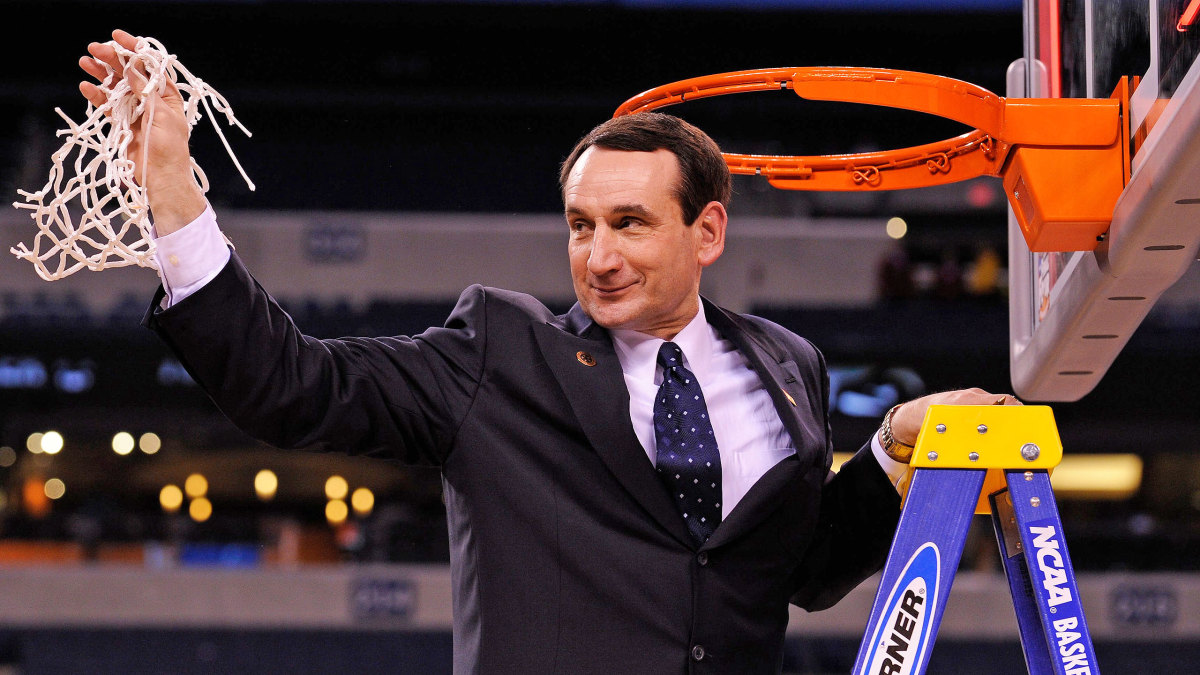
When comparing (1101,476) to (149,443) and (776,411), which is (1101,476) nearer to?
(149,443)

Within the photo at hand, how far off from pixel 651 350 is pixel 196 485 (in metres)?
12.5

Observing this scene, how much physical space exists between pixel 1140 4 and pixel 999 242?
31.9 feet

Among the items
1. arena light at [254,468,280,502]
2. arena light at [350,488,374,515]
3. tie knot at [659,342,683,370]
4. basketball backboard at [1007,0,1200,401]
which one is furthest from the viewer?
arena light at [254,468,280,502]

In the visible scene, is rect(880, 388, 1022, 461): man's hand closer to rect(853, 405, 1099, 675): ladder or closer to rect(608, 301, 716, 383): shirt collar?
rect(853, 405, 1099, 675): ladder

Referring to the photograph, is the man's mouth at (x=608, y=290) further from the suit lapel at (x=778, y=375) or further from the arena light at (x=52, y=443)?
the arena light at (x=52, y=443)

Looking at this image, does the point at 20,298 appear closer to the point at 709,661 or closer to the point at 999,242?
the point at 999,242

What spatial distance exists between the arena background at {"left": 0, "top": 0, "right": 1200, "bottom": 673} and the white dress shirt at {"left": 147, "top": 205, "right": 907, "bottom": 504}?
7.86 metres

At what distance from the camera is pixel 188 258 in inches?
56.6

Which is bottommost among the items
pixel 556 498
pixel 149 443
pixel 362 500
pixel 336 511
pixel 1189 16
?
pixel 336 511

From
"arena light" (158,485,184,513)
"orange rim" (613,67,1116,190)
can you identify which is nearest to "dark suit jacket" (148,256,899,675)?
"orange rim" (613,67,1116,190)

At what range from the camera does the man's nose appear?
5.65 feet

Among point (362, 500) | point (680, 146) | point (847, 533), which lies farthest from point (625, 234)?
point (362, 500)

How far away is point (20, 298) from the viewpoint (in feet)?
34.8

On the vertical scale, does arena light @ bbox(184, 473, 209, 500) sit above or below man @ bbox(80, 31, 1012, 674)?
below
